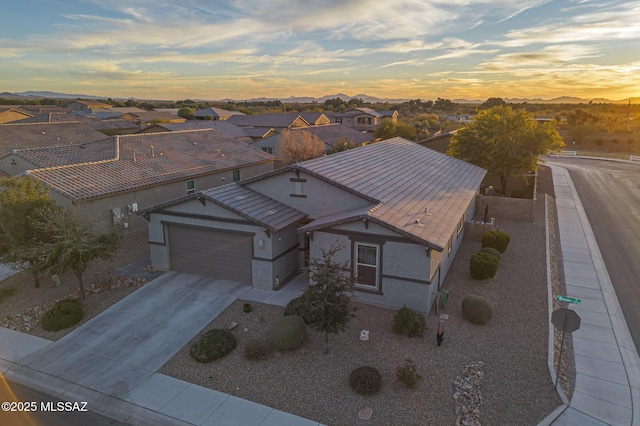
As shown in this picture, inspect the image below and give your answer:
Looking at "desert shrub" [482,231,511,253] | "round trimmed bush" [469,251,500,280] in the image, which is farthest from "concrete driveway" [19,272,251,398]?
"desert shrub" [482,231,511,253]

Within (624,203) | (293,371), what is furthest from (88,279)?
(624,203)

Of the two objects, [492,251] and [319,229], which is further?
[492,251]

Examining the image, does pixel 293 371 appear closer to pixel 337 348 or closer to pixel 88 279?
pixel 337 348

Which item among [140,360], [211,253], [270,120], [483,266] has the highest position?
[270,120]

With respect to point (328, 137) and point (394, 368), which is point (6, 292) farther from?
point (328, 137)

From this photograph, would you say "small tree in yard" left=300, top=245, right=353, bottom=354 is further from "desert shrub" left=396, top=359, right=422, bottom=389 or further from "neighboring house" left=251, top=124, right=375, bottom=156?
"neighboring house" left=251, top=124, right=375, bottom=156

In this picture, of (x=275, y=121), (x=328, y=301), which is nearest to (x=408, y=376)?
(x=328, y=301)

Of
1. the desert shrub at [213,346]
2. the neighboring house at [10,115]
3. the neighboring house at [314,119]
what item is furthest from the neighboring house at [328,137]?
the neighboring house at [10,115]

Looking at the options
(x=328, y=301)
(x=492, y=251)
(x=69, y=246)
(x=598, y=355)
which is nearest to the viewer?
(x=328, y=301)
